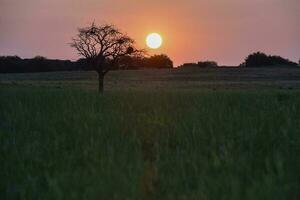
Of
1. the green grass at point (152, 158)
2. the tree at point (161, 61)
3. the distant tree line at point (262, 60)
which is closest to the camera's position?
the green grass at point (152, 158)

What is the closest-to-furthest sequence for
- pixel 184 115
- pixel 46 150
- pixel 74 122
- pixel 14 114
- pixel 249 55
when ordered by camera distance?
1. pixel 46 150
2. pixel 74 122
3. pixel 184 115
4. pixel 14 114
5. pixel 249 55

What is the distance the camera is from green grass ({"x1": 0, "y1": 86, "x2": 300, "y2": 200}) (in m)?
5.21

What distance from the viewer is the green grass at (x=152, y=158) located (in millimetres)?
5207

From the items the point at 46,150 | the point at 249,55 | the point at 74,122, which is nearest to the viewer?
the point at 46,150

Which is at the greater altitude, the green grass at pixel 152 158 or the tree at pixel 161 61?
the green grass at pixel 152 158

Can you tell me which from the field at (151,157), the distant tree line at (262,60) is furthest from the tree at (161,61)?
the field at (151,157)

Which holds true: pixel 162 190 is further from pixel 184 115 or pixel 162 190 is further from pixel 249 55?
pixel 249 55

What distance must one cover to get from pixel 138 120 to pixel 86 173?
14.0 ft

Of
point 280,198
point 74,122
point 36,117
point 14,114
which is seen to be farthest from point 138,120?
point 280,198

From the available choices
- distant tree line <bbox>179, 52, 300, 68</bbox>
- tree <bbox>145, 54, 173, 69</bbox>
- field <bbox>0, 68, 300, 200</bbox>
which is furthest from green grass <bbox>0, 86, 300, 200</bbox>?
tree <bbox>145, 54, 173, 69</bbox>

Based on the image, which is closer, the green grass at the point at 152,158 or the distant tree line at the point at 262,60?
the green grass at the point at 152,158

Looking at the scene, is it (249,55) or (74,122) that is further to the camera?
(249,55)

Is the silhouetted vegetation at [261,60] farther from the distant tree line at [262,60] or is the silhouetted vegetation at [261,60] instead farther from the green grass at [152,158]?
the green grass at [152,158]

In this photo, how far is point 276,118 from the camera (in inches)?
398
